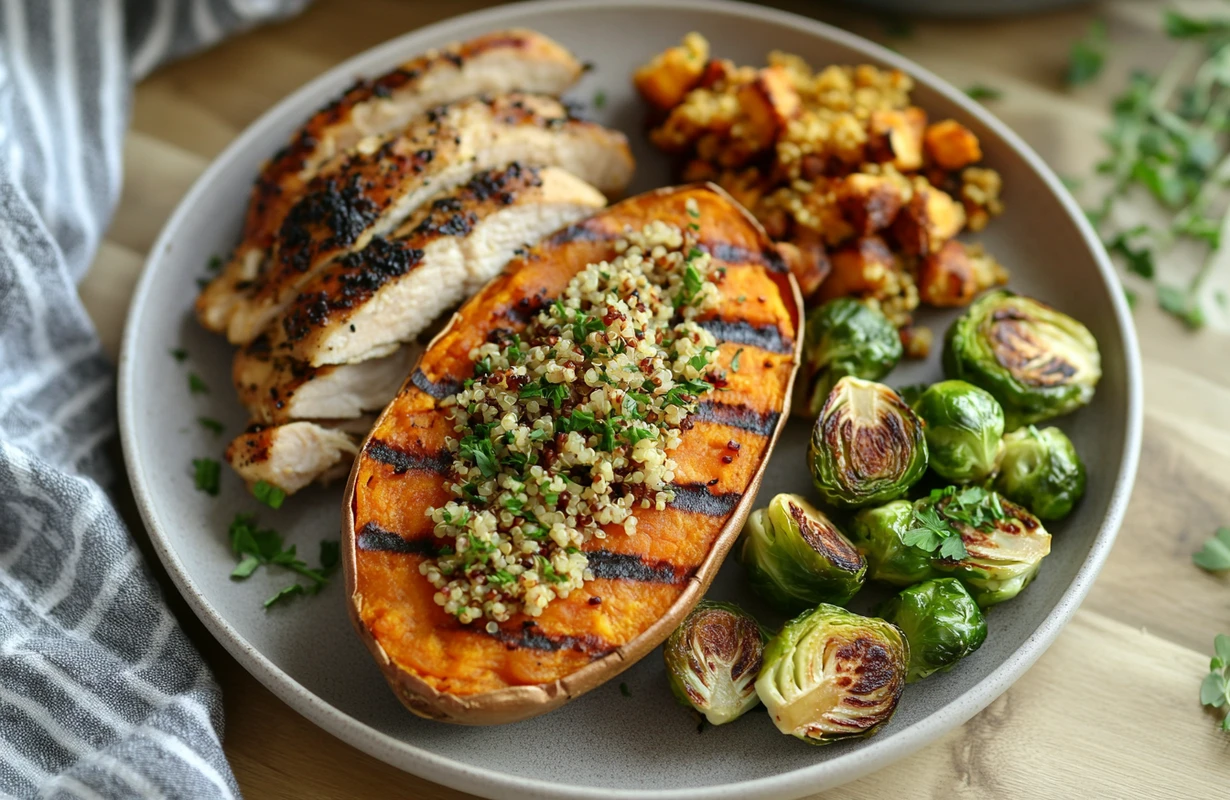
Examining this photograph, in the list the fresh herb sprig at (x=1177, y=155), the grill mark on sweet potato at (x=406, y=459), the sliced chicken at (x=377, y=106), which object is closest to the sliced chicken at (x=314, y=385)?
the sliced chicken at (x=377, y=106)

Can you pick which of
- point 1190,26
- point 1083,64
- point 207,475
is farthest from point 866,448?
point 1190,26

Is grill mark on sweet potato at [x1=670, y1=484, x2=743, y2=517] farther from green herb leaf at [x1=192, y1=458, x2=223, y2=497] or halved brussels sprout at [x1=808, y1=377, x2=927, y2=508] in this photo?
green herb leaf at [x1=192, y1=458, x2=223, y2=497]

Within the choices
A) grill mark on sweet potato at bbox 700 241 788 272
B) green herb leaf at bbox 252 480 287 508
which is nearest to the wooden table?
green herb leaf at bbox 252 480 287 508

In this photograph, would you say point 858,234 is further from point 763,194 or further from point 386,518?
A: point 386,518

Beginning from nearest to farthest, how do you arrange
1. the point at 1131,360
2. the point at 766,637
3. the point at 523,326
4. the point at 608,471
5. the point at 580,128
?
the point at 608,471, the point at 766,637, the point at 523,326, the point at 1131,360, the point at 580,128

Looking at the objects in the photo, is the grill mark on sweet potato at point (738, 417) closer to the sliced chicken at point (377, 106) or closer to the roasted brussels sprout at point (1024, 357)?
the roasted brussels sprout at point (1024, 357)

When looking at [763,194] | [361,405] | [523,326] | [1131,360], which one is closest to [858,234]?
[763,194]
